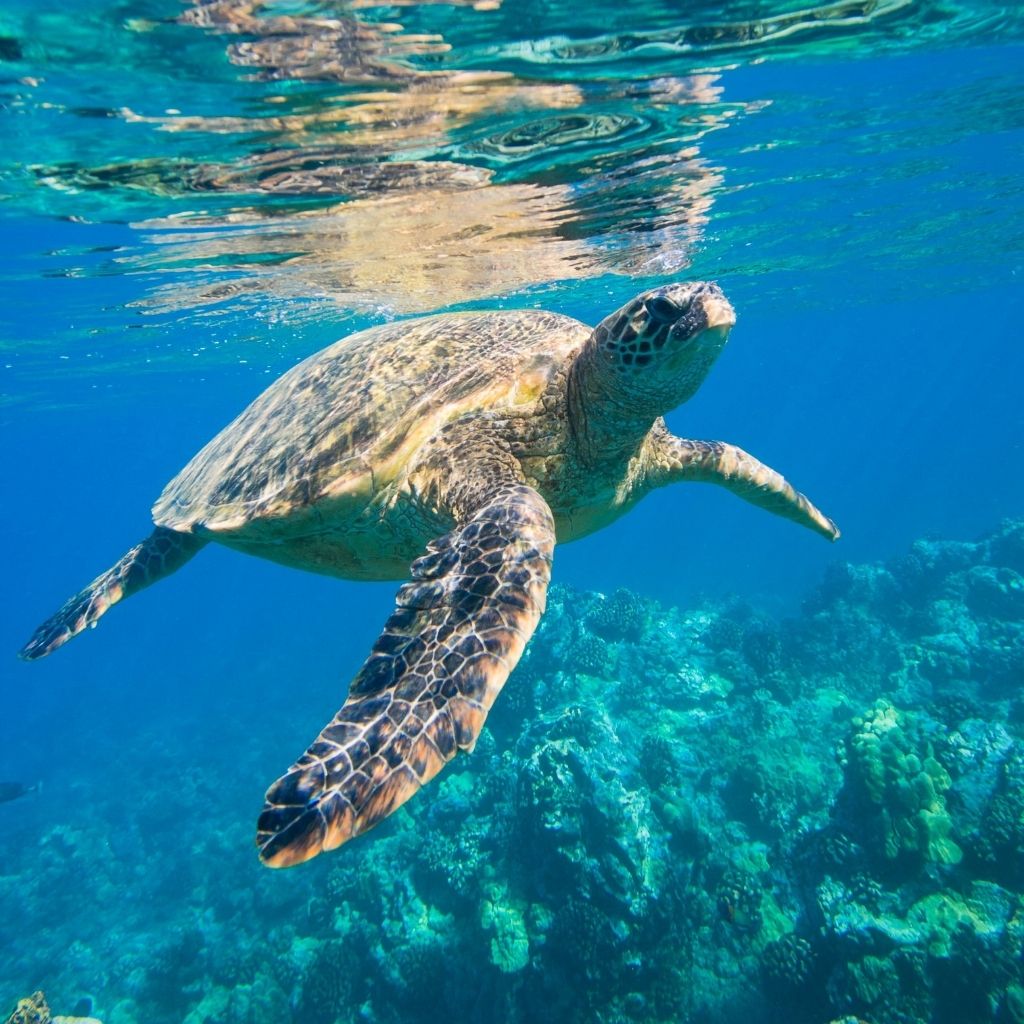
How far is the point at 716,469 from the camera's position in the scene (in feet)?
19.9

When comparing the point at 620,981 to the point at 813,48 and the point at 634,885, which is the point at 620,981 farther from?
the point at 813,48

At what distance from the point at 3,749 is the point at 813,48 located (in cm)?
4290

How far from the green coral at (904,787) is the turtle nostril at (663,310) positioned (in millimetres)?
7095

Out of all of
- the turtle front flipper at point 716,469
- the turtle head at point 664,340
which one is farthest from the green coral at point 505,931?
the turtle head at point 664,340

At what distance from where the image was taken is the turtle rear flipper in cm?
685

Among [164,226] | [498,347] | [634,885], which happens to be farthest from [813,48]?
[634,885]

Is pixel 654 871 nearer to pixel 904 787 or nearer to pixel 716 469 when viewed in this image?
pixel 904 787

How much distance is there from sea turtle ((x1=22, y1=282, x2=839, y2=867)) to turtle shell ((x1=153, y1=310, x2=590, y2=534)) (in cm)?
2

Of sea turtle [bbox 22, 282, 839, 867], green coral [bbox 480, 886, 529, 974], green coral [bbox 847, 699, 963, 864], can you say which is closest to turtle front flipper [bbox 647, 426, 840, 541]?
sea turtle [bbox 22, 282, 839, 867]

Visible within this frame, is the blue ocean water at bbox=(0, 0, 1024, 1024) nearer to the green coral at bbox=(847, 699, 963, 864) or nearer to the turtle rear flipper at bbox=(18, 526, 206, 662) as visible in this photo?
the green coral at bbox=(847, 699, 963, 864)

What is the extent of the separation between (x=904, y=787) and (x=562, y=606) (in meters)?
11.0

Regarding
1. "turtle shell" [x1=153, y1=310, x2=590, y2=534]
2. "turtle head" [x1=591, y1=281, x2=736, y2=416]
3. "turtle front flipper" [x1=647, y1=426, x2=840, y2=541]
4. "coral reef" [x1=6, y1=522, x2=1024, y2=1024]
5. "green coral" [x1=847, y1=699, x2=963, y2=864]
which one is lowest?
"coral reef" [x1=6, y1=522, x2=1024, y2=1024]

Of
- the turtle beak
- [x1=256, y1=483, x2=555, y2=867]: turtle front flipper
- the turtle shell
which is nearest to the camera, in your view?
[x1=256, y1=483, x2=555, y2=867]: turtle front flipper

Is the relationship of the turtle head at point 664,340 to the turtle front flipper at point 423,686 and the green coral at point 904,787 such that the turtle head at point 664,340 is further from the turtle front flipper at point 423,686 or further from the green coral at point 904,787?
the green coral at point 904,787
